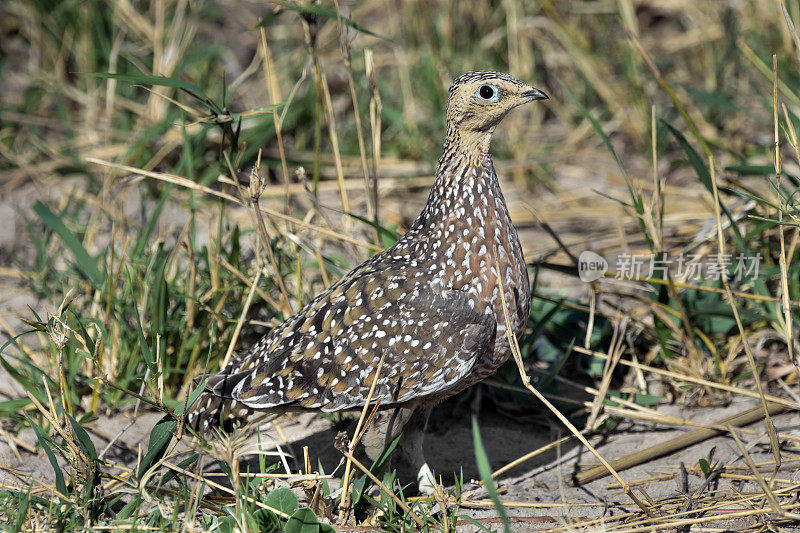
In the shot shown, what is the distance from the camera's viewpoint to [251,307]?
4.14 metres

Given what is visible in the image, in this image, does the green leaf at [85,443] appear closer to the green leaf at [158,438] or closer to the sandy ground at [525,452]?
the green leaf at [158,438]

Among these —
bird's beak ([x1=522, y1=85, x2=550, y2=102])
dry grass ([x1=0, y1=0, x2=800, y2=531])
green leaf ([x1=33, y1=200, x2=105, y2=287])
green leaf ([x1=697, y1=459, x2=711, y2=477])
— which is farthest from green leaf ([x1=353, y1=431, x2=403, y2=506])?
green leaf ([x1=33, y1=200, x2=105, y2=287])

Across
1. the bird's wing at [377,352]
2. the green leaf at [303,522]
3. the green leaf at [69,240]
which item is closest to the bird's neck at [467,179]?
the bird's wing at [377,352]

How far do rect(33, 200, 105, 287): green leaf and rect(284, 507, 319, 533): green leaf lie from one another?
169 centimetres

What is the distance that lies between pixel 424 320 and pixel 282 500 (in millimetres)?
826

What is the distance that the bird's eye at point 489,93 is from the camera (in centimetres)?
316

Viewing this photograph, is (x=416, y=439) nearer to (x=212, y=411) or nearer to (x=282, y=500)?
(x=282, y=500)

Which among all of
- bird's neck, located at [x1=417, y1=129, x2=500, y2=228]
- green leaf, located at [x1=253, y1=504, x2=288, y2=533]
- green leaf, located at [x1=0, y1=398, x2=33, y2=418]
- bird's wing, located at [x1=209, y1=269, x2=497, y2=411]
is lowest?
green leaf, located at [x1=253, y1=504, x2=288, y2=533]

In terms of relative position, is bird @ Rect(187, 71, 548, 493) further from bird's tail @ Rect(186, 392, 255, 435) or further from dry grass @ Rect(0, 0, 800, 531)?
dry grass @ Rect(0, 0, 800, 531)

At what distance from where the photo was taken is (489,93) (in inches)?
125

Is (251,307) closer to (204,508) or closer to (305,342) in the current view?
(305,342)

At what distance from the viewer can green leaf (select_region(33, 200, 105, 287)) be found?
142 inches

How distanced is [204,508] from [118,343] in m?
1.14

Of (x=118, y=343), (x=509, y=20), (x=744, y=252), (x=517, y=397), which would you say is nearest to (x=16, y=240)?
(x=118, y=343)
